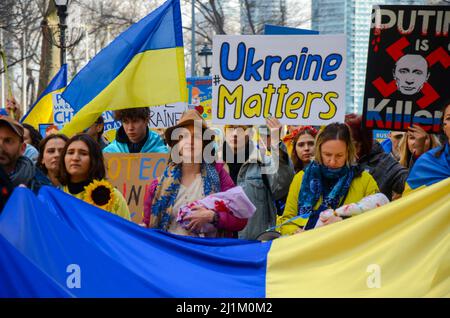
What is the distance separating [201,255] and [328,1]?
37.8 metres

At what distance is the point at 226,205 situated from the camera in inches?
238

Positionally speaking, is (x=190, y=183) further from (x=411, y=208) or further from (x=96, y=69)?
(x=96, y=69)

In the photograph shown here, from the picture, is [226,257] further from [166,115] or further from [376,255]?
[166,115]

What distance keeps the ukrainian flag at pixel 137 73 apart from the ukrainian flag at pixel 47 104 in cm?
625

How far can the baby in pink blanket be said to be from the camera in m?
6.04

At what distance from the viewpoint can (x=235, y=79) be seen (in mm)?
8188

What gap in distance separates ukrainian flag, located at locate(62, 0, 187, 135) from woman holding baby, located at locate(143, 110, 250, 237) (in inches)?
59.7

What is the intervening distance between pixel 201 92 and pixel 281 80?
888cm

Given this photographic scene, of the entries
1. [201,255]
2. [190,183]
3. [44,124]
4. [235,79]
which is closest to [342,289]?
[201,255]

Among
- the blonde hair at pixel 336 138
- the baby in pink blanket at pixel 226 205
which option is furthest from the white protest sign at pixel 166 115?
the baby in pink blanket at pixel 226 205

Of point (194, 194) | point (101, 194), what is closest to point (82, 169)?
point (101, 194)

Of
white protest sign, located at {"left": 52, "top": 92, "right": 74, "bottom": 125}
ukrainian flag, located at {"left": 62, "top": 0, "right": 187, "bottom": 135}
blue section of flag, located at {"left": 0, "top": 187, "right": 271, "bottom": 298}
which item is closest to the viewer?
blue section of flag, located at {"left": 0, "top": 187, "right": 271, "bottom": 298}

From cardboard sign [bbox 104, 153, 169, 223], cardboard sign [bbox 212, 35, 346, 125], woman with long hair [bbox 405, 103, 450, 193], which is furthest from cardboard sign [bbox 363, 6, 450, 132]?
cardboard sign [bbox 104, 153, 169, 223]

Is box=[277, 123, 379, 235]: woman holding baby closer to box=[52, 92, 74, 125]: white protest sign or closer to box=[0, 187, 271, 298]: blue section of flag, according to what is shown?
box=[0, 187, 271, 298]: blue section of flag
